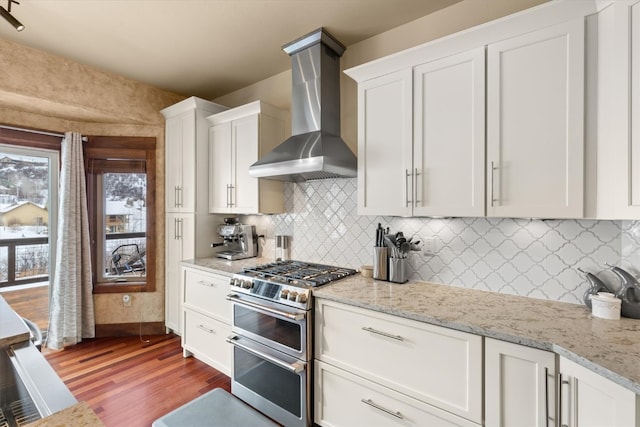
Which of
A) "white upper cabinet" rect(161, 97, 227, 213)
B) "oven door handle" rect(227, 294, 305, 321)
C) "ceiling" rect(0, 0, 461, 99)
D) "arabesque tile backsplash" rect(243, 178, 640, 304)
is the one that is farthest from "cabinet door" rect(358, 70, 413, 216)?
"white upper cabinet" rect(161, 97, 227, 213)

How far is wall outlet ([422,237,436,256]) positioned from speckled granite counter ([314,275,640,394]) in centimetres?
21

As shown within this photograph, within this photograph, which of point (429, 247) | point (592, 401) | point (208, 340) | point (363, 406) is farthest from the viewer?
point (208, 340)

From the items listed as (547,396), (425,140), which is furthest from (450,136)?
(547,396)

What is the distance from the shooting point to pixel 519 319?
1.43 m

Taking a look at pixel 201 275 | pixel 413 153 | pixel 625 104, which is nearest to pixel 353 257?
pixel 413 153

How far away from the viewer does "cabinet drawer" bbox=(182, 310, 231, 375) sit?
2.56m

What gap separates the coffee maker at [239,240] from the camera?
3078 millimetres

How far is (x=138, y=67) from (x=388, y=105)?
8.21 ft

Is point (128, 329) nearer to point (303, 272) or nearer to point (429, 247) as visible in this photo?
point (303, 272)

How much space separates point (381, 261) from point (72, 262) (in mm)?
3165

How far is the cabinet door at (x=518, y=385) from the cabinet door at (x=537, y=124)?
0.66 meters

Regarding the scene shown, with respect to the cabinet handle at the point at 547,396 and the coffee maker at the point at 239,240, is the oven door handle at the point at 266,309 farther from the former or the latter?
the cabinet handle at the point at 547,396

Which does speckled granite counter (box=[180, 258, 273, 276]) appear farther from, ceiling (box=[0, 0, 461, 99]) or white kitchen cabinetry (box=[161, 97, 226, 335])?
ceiling (box=[0, 0, 461, 99])

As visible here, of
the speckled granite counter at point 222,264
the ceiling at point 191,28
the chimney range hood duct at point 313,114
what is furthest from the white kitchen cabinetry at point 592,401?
the ceiling at point 191,28
